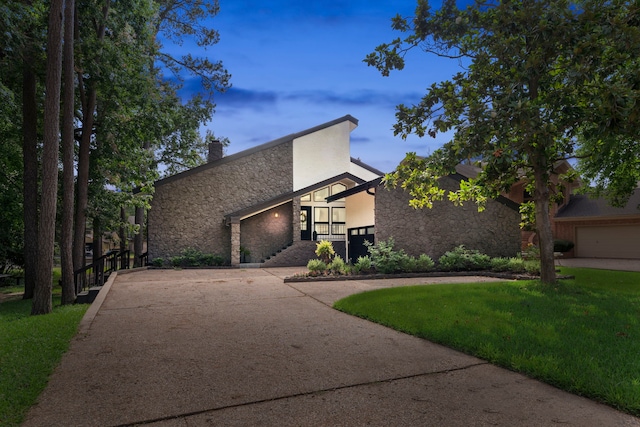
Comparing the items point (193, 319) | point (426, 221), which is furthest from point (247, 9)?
point (193, 319)

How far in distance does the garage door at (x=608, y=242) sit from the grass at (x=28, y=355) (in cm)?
3017

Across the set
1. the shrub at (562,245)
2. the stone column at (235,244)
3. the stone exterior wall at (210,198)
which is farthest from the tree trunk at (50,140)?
the shrub at (562,245)

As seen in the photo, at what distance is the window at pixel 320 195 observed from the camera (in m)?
24.0

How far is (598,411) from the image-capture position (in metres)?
3.37

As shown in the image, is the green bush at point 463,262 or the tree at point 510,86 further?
the green bush at point 463,262

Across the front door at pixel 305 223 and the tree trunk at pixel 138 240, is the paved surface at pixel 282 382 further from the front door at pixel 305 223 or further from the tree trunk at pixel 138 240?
the front door at pixel 305 223

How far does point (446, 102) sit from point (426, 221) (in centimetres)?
828

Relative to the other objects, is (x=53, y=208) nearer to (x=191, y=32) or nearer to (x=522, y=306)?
(x=522, y=306)

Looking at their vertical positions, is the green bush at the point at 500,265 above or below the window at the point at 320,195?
below

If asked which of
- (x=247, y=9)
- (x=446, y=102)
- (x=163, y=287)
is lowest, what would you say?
(x=163, y=287)

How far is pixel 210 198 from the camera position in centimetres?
2284

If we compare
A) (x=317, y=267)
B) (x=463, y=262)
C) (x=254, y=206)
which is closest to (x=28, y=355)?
(x=317, y=267)

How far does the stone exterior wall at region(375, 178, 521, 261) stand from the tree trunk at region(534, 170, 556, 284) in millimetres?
6497

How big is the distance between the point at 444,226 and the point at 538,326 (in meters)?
11.4
